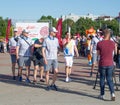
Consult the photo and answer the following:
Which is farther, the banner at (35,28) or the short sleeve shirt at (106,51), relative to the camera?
the banner at (35,28)

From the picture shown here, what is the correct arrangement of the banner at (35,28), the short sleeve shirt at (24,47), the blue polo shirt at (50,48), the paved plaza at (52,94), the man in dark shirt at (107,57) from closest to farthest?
1. the paved plaza at (52,94)
2. the man in dark shirt at (107,57)
3. the blue polo shirt at (50,48)
4. the short sleeve shirt at (24,47)
5. the banner at (35,28)

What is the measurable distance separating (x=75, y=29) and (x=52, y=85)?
8306 cm

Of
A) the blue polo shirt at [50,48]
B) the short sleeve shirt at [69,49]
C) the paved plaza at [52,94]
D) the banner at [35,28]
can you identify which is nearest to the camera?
the paved plaza at [52,94]

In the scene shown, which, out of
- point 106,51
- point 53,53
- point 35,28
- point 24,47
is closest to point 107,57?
point 106,51

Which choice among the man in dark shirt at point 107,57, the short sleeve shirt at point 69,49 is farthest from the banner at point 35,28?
the man in dark shirt at point 107,57

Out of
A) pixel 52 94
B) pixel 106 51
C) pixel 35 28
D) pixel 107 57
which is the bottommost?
pixel 52 94

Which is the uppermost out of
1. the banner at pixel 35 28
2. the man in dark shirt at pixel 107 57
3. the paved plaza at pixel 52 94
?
the banner at pixel 35 28

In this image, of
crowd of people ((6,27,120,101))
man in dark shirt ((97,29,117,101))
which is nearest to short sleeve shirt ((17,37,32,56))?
crowd of people ((6,27,120,101))

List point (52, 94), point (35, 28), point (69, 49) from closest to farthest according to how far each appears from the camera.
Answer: point (52, 94) < point (69, 49) < point (35, 28)

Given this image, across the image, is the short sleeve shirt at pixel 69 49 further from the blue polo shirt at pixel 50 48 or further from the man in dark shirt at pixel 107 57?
the man in dark shirt at pixel 107 57

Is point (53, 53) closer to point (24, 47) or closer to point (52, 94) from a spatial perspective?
point (52, 94)

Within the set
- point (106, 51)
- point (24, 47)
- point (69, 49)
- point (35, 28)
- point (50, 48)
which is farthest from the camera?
point (35, 28)

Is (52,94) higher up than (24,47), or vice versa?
(24,47)

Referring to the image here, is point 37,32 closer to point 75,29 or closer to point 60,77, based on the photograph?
point 60,77
